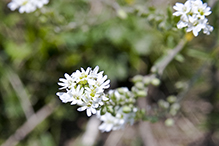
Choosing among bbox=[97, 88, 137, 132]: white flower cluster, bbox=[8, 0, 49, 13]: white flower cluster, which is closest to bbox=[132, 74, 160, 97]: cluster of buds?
A: bbox=[97, 88, 137, 132]: white flower cluster

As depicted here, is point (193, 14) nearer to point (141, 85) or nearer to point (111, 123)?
point (141, 85)

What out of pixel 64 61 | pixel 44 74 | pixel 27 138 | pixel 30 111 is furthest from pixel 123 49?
pixel 27 138

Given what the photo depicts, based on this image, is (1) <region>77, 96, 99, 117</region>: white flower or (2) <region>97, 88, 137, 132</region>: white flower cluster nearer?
(1) <region>77, 96, 99, 117</region>: white flower

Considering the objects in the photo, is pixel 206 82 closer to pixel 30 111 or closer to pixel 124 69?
pixel 124 69

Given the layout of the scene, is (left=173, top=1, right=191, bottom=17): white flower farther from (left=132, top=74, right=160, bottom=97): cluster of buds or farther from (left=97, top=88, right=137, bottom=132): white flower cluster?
(left=97, top=88, right=137, bottom=132): white flower cluster

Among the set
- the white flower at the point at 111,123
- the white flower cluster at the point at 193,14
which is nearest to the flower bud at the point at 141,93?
the white flower at the point at 111,123
